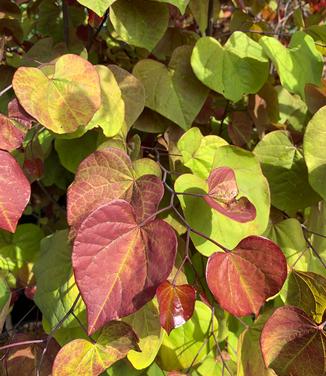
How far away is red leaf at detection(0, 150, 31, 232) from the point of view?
53 centimetres

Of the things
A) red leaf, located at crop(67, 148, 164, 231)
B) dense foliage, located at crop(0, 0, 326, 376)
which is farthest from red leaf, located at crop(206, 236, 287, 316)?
red leaf, located at crop(67, 148, 164, 231)

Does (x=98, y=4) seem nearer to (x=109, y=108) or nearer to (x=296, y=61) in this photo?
(x=109, y=108)

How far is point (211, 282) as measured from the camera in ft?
1.81

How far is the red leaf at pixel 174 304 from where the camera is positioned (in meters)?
0.57

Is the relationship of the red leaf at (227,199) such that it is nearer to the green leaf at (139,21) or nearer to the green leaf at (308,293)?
the green leaf at (308,293)

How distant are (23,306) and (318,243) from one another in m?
1.04

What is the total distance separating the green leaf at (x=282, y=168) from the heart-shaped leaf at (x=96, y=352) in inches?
15.4

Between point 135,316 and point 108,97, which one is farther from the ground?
point 108,97

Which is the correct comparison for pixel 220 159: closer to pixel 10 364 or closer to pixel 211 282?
pixel 211 282

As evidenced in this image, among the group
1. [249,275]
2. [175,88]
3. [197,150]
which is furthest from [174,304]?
[175,88]

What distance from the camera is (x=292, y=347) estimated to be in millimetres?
568

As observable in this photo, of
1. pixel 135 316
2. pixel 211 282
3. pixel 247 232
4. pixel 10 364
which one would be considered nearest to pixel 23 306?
pixel 10 364

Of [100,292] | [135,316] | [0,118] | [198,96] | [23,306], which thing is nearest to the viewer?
[100,292]

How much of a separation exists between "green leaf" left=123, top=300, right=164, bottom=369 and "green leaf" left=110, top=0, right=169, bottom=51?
0.40 m
